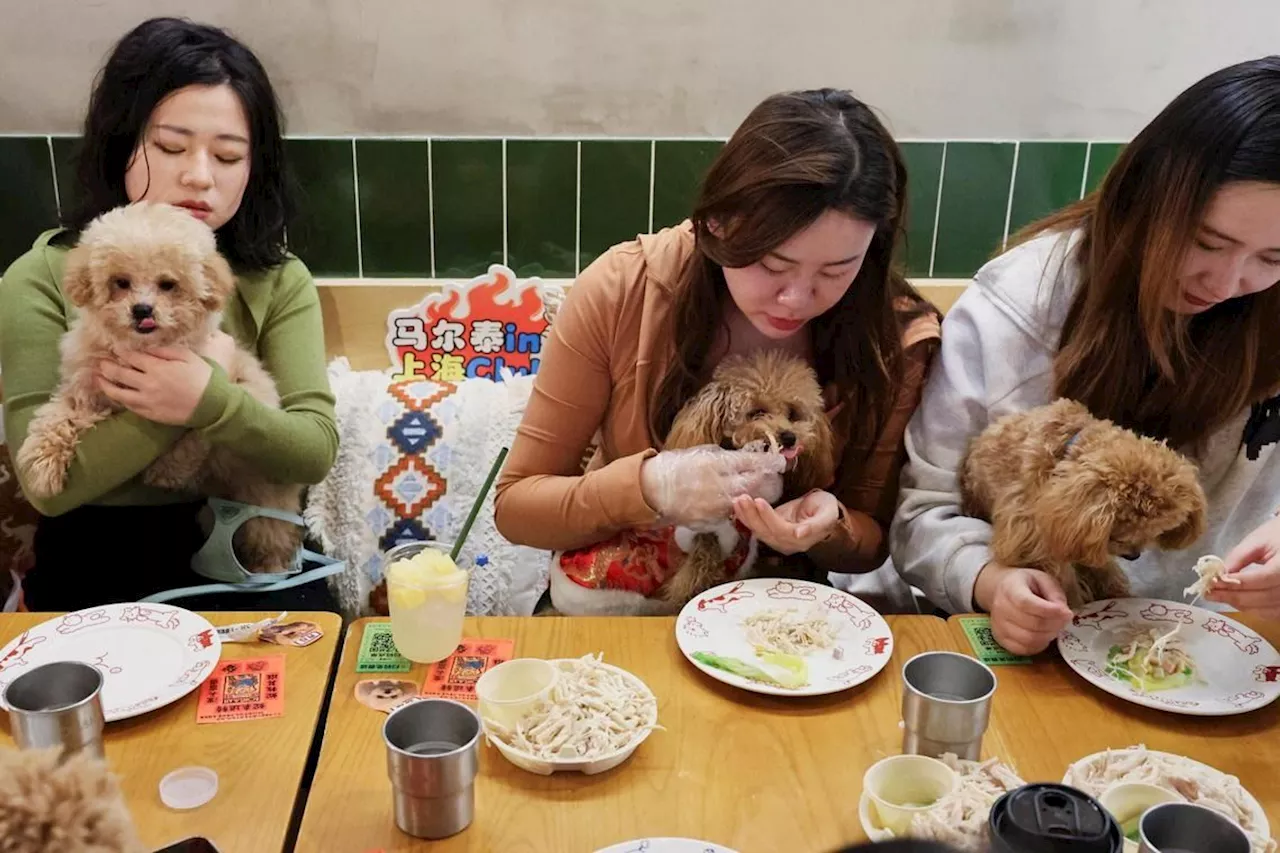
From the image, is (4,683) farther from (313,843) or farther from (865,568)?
(865,568)

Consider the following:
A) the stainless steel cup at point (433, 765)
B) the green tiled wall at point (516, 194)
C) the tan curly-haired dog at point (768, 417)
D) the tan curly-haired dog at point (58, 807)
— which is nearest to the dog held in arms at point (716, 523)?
the tan curly-haired dog at point (768, 417)

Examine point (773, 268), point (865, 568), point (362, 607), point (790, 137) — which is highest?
point (790, 137)

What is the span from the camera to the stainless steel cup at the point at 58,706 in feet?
3.18

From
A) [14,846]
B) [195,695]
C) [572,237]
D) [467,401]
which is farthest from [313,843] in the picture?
[572,237]

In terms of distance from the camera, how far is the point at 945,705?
1040mm

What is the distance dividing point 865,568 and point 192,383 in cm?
111

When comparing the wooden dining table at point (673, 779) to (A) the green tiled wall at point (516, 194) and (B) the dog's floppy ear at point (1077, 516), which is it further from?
(A) the green tiled wall at point (516, 194)

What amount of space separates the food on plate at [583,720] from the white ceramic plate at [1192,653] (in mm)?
548

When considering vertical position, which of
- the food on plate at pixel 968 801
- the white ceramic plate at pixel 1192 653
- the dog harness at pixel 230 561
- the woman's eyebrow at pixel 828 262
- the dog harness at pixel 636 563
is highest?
the woman's eyebrow at pixel 828 262

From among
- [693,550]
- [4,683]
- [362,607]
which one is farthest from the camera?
[362,607]

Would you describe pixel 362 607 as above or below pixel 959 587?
below

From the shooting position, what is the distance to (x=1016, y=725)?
46.7 inches

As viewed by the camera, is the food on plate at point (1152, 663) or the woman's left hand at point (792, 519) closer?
the food on plate at point (1152, 663)

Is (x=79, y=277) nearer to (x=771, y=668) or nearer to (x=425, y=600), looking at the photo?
(x=425, y=600)
